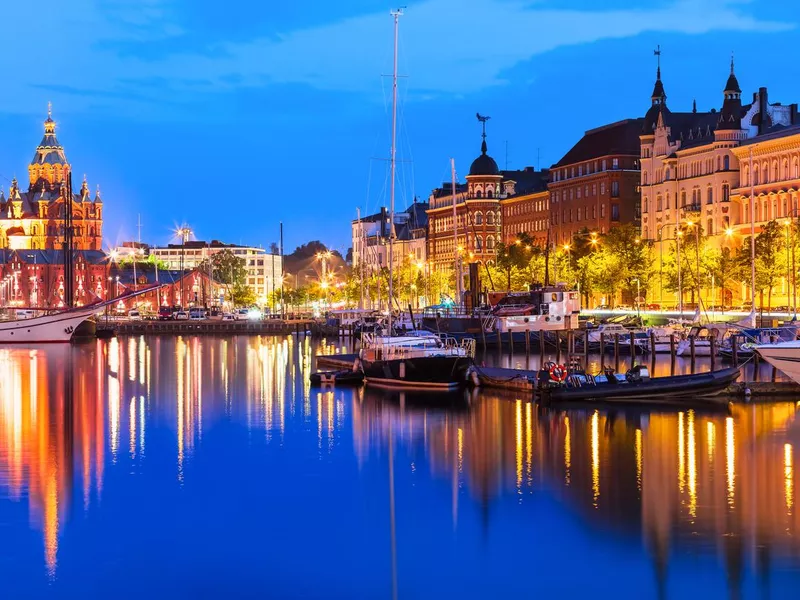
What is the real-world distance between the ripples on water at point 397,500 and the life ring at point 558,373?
4.88 ft

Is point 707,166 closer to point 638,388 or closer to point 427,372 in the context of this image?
point 427,372

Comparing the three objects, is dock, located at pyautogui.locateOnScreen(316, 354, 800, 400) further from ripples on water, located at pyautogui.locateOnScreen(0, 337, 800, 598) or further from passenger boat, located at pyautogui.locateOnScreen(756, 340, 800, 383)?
passenger boat, located at pyautogui.locateOnScreen(756, 340, 800, 383)

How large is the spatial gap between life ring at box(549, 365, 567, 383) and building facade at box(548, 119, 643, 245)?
112m

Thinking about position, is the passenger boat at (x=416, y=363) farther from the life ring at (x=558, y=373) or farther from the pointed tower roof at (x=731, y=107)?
the pointed tower roof at (x=731, y=107)

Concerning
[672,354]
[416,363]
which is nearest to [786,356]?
[416,363]

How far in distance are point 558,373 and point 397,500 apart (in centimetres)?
2130

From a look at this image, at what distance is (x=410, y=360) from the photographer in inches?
2557

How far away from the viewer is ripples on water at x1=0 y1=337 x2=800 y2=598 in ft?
101

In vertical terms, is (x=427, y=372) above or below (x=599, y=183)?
below

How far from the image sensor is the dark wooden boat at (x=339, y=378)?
69.9 m

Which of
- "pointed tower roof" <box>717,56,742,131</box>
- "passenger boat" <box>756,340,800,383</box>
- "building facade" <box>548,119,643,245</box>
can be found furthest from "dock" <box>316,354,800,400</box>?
"building facade" <box>548,119,643,245</box>

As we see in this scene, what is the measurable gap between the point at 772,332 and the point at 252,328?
86.8m

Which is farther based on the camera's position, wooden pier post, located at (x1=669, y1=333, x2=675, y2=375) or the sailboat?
wooden pier post, located at (x1=669, y1=333, x2=675, y2=375)

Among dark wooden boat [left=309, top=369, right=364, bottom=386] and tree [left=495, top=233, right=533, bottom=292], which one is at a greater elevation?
tree [left=495, top=233, right=533, bottom=292]
